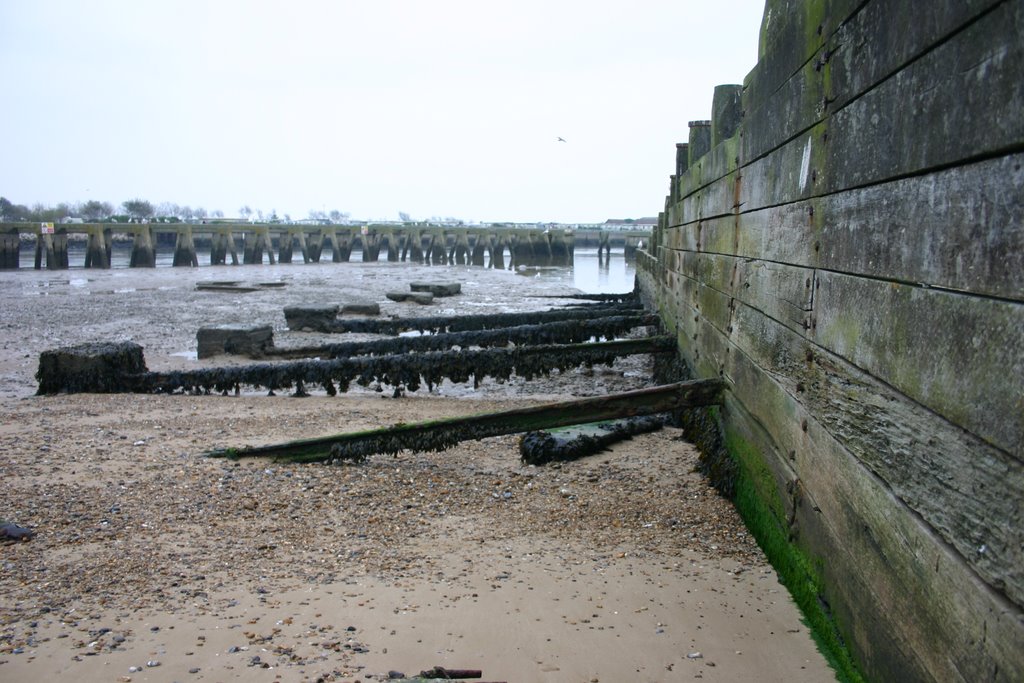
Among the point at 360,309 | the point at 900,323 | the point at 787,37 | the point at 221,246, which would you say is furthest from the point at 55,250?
the point at 900,323

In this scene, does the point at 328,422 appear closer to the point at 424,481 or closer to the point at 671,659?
the point at 424,481

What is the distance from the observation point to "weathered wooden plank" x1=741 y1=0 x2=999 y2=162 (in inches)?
84.5

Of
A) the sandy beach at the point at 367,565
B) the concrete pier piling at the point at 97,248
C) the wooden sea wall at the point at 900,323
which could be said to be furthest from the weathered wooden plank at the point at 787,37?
the concrete pier piling at the point at 97,248

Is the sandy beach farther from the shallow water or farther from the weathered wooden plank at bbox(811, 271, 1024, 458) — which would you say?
the shallow water

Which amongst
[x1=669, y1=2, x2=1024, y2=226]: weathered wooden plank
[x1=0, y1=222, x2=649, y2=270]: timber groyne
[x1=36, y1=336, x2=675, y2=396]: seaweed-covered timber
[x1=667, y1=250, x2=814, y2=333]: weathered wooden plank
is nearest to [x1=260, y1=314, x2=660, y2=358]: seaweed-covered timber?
[x1=36, y1=336, x2=675, y2=396]: seaweed-covered timber

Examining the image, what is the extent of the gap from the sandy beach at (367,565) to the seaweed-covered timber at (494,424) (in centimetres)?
15

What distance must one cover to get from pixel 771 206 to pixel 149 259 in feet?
155

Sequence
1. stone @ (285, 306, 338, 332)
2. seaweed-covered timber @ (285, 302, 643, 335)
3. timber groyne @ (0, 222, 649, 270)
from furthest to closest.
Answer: timber groyne @ (0, 222, 649, 270) → stone @ (285, 306, 338, 332) → seaweed-covered timber @ (285, 302, 643, 335)

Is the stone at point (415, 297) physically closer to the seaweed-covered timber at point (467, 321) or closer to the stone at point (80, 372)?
the seaweed-covered timber at point (467, 321)

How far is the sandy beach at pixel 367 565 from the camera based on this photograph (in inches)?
125

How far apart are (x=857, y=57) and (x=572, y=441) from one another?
4.02 metres

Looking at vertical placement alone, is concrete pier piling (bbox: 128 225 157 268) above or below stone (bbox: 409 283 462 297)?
above

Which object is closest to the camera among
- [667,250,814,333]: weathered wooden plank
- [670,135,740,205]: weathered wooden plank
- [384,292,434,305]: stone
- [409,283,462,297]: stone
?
[667,250,814,333]: weathered wooden plank

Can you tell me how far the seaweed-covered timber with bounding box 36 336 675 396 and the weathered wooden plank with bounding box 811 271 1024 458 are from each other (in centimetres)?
558
